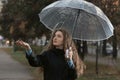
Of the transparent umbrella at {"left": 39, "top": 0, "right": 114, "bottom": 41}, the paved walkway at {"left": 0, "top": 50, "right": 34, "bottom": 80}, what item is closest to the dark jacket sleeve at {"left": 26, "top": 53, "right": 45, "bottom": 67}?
the transparent umbrella at {"left": 39, "top": 0, "right": 114, "bottom": 41}

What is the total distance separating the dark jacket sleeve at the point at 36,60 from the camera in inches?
224

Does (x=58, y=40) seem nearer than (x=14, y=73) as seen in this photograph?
Yes

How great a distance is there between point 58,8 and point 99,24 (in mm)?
731

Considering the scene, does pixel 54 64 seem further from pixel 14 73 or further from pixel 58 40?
pixel 14 73

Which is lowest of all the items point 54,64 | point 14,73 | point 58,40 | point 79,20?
point 14,73

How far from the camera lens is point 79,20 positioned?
26.1 ft

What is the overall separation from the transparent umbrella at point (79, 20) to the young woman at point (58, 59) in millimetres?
1815

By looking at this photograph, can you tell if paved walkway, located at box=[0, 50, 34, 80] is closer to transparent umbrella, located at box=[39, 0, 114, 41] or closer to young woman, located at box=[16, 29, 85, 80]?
transparent umbrella, located at box=[39, 0, 114, 41]

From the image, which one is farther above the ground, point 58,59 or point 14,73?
point 58,59

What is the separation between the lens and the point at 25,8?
1073 inches

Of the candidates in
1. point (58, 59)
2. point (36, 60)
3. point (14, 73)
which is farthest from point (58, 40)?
point (14, 73)

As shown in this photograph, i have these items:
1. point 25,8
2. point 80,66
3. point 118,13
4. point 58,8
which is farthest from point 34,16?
point 80,66

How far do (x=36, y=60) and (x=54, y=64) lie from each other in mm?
220

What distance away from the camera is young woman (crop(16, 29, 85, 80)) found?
5691 millimetres
